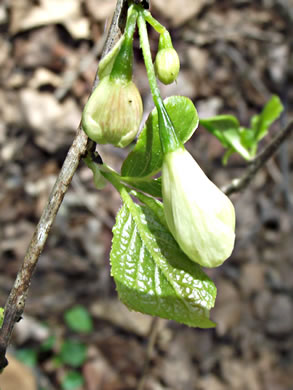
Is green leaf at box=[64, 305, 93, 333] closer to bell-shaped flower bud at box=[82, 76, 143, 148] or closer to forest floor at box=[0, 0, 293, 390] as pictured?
forest floor at box=[0, 0, 293, 390]

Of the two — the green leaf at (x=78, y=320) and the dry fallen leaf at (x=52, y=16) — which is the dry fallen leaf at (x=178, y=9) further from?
the green leaf at (x=78, y=320)

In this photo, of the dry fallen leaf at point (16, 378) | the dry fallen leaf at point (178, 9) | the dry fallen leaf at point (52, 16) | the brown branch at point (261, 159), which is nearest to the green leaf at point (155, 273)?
the brown branch at point (261, 159)

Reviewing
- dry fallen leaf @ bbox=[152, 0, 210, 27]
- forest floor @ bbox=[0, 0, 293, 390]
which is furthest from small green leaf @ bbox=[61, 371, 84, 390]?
dry fallen leaf @ bbox=[152, 0, 210, 27]

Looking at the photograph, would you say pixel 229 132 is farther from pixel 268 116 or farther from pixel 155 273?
pixel 155 273

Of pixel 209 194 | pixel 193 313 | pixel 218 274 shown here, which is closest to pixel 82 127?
pixel 209 194

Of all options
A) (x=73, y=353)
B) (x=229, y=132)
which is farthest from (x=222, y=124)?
(x=73, y=353)

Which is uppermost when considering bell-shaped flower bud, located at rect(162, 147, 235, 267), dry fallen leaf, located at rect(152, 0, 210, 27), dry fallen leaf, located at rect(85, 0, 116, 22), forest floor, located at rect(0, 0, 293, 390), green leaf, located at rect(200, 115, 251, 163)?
bell-shaped flower bud, located at rect(162, 147, 235, 267)
